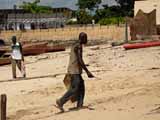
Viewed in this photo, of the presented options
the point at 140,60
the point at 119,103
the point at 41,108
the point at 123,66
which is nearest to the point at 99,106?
the point at 119,103

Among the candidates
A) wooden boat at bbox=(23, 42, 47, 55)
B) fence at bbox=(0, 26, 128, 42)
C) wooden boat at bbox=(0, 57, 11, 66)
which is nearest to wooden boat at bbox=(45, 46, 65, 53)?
wooden boat at bbox=(23, 42, 47, 55)

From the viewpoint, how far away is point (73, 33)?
49531 millimetres

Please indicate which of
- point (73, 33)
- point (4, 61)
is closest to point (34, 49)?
point (4, 61)

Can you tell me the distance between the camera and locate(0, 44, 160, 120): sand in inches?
416

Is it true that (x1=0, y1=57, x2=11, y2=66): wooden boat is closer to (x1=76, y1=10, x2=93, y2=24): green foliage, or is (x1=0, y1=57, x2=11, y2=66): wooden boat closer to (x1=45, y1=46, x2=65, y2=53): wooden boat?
(x1=45, y1=46, x2=65, y2=53): wooden boat

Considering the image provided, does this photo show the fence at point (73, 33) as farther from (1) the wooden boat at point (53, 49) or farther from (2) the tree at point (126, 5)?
(2) the tree at point (126, 5)

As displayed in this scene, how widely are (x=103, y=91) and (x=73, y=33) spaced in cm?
3571

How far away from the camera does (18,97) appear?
575 inches

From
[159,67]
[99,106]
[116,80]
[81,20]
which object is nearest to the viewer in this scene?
[99,106]

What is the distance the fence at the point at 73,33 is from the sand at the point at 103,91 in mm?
20120

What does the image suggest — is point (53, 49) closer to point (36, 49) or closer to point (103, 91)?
point (36, 49)

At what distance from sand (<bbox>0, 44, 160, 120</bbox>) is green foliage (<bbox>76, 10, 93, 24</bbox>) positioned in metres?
54.6

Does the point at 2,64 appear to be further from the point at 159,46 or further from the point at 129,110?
the point at 129,110

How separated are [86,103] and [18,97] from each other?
9.82 feet
